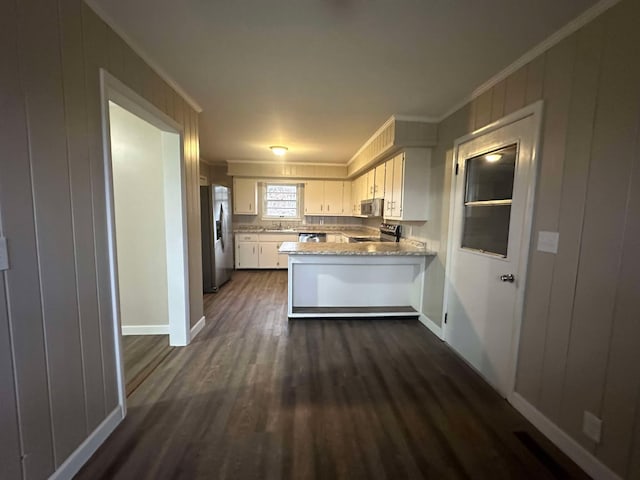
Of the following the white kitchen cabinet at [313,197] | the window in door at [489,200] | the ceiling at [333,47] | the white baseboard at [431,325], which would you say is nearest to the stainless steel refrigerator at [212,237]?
the ceiling at [333,47]

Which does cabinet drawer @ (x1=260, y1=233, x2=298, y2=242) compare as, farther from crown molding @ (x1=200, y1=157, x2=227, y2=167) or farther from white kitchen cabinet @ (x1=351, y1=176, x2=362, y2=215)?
crown molding @ (x1=200, y1=157, x2=227, y2=167)

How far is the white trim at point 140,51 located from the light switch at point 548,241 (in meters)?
2.92

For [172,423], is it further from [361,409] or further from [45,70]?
[45,70]

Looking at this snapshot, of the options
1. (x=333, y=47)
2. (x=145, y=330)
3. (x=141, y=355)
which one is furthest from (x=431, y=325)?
(x=145, y=330)

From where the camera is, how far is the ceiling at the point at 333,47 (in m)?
1.52

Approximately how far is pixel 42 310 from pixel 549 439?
2836 mm

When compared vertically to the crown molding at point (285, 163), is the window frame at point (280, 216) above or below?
below

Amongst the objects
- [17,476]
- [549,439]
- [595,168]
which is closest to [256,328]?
[17,476]

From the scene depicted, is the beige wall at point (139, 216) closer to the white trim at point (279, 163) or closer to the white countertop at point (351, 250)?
the white countertop at point (351, 250)

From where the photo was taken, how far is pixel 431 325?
329 cm

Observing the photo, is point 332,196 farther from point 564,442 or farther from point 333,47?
point 564,442

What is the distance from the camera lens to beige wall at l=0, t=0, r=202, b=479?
1102mm

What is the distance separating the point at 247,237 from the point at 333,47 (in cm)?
488

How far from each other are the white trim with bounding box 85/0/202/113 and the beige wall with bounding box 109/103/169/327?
0.49 m
